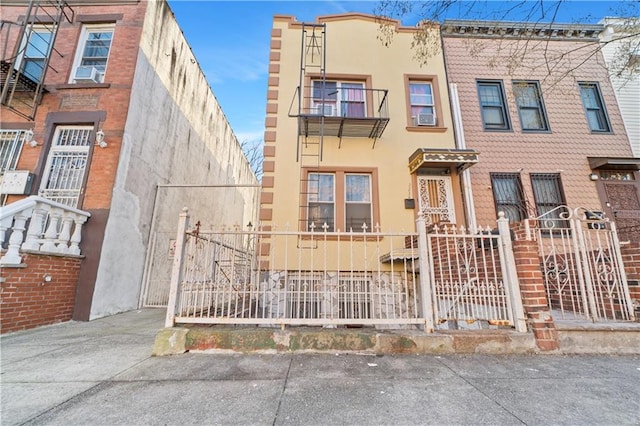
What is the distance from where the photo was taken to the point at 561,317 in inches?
164

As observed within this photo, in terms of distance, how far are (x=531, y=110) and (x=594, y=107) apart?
2112mm

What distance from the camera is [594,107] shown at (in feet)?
28.3

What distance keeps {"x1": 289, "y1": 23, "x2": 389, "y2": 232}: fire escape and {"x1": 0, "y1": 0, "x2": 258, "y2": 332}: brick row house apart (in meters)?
4.42

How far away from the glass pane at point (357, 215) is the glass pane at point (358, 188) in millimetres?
191

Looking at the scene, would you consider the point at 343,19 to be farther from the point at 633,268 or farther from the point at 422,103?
the point at 633,268

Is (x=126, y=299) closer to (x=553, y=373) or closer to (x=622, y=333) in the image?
(x=553, y=373)

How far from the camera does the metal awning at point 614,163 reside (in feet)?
24.7

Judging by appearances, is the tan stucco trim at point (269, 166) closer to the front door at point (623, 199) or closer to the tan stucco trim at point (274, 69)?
the tan stucco trim at point (274, 69)

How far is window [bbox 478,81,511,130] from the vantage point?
836 centimetres

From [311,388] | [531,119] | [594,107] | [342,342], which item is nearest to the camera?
[311,388]

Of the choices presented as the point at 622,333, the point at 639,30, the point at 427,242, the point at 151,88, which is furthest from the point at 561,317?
the point at 151,88

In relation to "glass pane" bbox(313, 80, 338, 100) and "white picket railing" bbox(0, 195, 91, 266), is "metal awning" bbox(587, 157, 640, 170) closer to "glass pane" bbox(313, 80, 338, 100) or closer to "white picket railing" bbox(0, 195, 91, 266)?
"glass pane" bbox(313, 80, 338, 100)

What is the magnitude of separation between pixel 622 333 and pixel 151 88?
1126cm

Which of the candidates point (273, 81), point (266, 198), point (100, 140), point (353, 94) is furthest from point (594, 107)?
point (100, 140)
